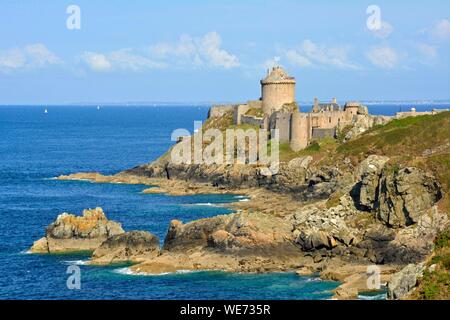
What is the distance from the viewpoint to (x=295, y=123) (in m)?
105

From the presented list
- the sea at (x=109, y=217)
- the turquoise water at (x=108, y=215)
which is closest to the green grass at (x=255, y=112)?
the sea at (x=109, y=217)

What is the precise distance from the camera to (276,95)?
11438 centimetres

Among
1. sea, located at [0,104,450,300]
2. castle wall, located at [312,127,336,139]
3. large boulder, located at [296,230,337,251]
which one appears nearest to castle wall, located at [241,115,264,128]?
castle wall, located at [312,127,336,139]

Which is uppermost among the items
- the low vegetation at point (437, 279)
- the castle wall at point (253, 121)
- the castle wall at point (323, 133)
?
the castle wall at point (253, 121)

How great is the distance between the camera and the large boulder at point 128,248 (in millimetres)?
62000

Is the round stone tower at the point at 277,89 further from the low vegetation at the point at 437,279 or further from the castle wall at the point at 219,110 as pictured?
the low vegetation at the point at 437,279

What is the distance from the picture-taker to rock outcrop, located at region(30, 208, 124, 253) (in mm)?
66562

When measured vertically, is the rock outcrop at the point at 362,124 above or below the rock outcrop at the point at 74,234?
above

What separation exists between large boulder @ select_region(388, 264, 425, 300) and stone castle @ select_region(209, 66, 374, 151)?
6039 centimetres

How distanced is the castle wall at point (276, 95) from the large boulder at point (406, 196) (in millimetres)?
50743

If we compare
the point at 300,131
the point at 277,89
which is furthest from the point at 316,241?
the point at 277,89

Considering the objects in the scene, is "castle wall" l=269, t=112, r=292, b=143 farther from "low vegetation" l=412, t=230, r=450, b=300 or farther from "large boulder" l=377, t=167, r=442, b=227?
"low vegetation" l=412, t=230, r=450, b=300
